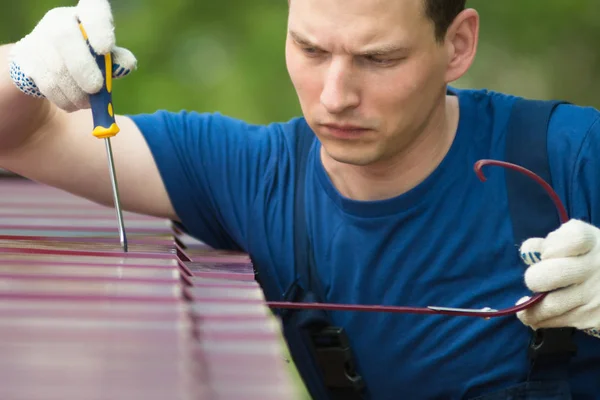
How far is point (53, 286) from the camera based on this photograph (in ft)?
5.56

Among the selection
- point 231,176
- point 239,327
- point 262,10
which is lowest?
point 262,10

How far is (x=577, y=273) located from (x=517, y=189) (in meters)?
0.34

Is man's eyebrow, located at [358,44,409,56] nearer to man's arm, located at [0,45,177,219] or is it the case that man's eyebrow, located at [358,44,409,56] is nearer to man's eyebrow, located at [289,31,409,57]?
man's eyebrow, located at [289,31,409,57]

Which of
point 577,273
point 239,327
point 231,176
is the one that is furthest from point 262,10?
point 239,327

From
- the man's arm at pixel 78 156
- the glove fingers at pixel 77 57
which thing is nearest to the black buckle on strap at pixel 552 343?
the man's arm at pixel 78 156

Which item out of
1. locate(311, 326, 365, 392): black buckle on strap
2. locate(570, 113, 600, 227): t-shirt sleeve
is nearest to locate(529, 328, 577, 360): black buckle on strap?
locate(570, 113, 600, 227): t-shirt sleeve

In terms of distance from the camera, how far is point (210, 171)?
281cm

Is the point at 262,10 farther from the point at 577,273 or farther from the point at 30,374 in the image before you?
the point at 30,374

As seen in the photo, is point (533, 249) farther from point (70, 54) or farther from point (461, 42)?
point (70, 54)

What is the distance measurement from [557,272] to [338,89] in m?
0.62

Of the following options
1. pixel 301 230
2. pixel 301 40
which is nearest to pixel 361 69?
pixel 301 40

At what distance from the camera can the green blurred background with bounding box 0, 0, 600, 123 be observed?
30.0ft

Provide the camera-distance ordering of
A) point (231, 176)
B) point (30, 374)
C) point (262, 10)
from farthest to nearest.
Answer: point (262, 10), point (231, 176), point (30, 374)

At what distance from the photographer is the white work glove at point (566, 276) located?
2275 millimetres
